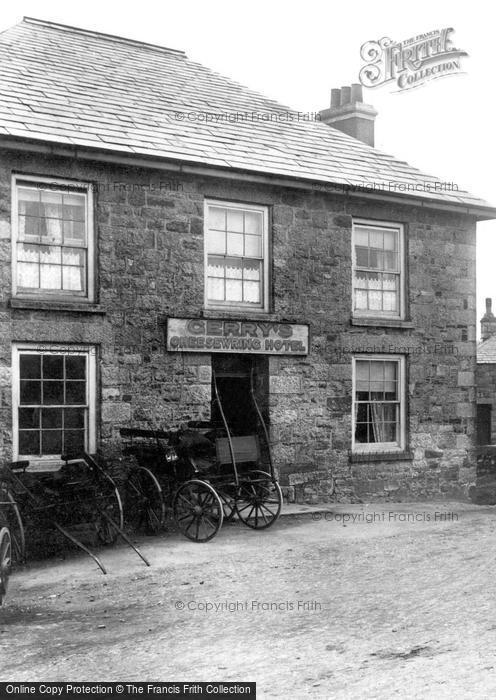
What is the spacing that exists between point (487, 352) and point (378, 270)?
17115 mm

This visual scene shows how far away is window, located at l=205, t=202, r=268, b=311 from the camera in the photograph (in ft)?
45.4

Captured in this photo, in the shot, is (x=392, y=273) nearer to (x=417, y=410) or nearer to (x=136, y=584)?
(x=417, y=410)

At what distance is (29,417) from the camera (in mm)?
12266

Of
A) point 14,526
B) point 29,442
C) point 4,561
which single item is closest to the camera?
point 4,561

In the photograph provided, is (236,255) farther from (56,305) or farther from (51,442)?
(51,442)

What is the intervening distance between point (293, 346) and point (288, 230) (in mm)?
1844

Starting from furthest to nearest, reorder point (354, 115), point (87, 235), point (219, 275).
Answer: point (354, 115) < point (219, 275) < point (87, 235)

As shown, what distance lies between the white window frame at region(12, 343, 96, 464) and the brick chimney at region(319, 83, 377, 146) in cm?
814

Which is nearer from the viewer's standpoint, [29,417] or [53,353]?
[29,417]

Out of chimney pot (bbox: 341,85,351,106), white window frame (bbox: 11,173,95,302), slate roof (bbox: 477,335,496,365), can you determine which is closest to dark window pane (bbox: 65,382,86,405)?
white window frame (bbox: 11,173,95,302)

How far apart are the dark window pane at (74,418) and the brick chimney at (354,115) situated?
340 inches

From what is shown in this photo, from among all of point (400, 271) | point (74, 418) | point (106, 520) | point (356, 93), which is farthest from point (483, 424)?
point (106, 520)

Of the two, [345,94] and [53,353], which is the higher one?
[345,94]

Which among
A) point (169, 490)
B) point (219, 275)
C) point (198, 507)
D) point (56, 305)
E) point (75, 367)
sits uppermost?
point (219, 275)
